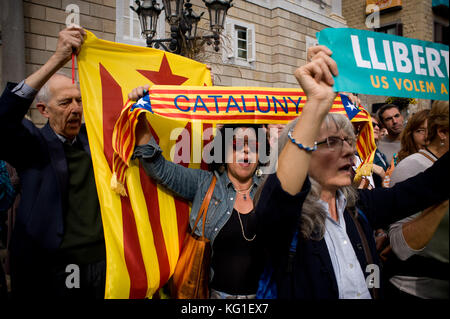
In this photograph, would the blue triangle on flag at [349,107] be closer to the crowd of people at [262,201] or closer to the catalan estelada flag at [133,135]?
the catalan estelada flag at [133,135]

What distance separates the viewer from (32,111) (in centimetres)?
588

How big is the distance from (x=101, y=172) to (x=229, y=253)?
937mm

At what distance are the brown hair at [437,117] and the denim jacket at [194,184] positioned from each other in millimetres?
1000

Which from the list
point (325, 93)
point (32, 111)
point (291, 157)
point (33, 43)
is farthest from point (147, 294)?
point (33, 43)

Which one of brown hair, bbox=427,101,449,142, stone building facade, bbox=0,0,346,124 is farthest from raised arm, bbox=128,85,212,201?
stone building facade, bbox=0,0,346,124

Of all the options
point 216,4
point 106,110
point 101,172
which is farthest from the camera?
point 216,4

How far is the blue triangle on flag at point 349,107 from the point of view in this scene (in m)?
2.30

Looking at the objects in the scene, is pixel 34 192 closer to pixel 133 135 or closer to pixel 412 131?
pixel 133 135

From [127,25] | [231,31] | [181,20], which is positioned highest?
[231,31]

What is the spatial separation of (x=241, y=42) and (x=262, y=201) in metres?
8.97

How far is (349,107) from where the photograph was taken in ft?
7.60

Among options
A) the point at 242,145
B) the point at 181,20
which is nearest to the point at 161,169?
the point at 242,145
